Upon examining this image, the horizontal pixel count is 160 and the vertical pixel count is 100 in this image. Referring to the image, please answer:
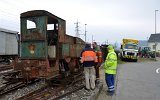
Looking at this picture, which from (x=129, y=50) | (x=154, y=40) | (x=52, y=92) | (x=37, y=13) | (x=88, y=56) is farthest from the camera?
(x=154, y=40)

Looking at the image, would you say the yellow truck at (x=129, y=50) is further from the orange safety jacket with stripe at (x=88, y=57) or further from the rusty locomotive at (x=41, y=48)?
the orange safety jacket with stripe at (x=88, y=57)

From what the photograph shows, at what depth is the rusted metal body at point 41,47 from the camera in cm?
1156

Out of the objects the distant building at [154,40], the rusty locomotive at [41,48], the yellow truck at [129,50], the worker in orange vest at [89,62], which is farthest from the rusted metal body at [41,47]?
the distant building at [154,40]

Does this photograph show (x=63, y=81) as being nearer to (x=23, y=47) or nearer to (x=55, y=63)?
(x=55, y=63)

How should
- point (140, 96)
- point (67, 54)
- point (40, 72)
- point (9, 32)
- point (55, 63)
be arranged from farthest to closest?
1. point (9, 32)
2. point (67, 54)
3. point (55, 63)
4. point (40, 72)
5. point (140, 96)

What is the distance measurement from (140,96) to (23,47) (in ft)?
18.7

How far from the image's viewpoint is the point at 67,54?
539 inches

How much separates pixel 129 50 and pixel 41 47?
2680 cm

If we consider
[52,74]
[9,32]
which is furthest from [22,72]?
[9,32]

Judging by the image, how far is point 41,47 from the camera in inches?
467

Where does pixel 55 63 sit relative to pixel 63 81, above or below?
above

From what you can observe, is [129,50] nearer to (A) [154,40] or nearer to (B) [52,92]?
(B) [52,92]

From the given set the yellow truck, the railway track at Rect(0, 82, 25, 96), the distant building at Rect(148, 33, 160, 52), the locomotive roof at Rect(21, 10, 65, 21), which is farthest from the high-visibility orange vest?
the distant building at Rect(148, 33, 160, 52)

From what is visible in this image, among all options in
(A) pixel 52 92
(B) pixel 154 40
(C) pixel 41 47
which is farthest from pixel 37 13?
(B) pixel 154 40
